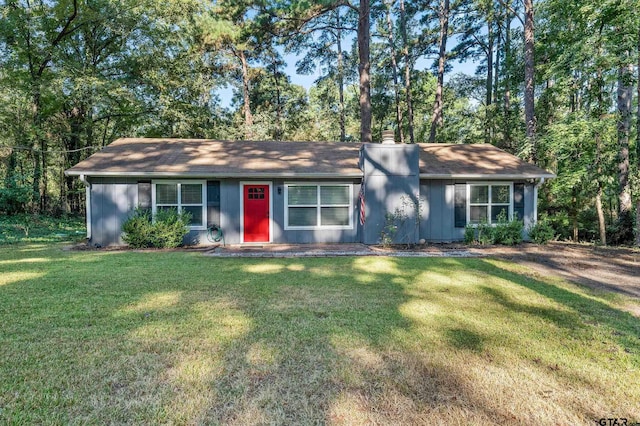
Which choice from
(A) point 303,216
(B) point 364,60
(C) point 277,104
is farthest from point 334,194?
(C) point 277,104

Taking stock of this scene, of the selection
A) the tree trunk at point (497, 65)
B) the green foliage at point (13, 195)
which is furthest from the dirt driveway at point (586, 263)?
the green foliage at point (13, 195)

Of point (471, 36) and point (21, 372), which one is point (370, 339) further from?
point (471, 36)

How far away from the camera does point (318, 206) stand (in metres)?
9.99

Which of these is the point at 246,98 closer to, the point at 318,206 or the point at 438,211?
the point at 318,206

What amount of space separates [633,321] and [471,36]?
65.9 ft

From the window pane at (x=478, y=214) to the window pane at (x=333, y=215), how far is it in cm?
382

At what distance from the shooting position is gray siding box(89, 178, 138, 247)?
30.1ft

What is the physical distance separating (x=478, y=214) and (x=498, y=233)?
0.94 metres

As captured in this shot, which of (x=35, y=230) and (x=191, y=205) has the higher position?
(x=191, y=205)

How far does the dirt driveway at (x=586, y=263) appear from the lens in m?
5.44

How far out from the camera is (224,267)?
639 centimetres

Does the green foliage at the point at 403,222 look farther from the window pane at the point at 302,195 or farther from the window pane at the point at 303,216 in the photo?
the window pane at the point at 302,195

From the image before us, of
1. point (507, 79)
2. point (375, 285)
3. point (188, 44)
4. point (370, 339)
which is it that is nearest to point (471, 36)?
point (507, 79)

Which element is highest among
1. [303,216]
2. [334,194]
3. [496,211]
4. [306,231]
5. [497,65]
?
[497,65]
